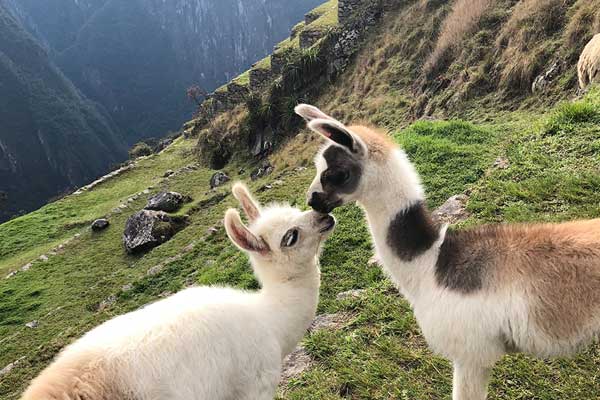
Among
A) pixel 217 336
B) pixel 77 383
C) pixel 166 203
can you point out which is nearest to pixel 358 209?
pixel 217 336

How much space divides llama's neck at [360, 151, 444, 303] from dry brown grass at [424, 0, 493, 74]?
48.9 ft

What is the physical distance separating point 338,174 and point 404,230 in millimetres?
607

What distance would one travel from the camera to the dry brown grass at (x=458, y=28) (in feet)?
53.0

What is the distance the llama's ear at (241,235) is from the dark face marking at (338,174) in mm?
580

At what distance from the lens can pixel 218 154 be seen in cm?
2956

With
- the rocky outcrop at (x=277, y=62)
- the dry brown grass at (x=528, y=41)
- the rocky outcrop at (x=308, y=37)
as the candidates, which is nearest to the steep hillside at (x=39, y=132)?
the rocky outcrop at (x=277, y=62)

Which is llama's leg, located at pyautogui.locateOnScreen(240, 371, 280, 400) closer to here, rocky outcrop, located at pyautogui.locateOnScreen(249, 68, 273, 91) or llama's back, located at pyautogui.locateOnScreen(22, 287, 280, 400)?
llama's back, located at pyautogui.locateOnScreen(22, 287, 280, 400)

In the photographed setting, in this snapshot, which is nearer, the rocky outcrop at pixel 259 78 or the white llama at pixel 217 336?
the white llama at pixel 217 336

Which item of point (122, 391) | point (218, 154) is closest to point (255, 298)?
point (122, 391)

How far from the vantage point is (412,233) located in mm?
3107

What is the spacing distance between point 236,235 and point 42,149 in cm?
12649

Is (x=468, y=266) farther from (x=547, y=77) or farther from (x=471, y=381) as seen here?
(x=547, y=77)

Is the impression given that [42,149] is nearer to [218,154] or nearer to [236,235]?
[218,154]

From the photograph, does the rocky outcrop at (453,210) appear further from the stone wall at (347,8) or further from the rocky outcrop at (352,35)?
the stone wall at (347,8)
